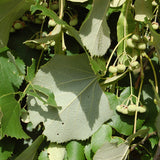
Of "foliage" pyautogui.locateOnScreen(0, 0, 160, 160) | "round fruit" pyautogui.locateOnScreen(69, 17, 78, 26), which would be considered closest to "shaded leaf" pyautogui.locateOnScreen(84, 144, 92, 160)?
"foliage" pyautogui.locateOnScreen(0, 0, 160, 160)

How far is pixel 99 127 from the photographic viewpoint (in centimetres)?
75

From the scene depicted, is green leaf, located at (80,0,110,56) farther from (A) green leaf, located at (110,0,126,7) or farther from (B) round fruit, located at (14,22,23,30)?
(B) round fruit, located at (14,22,23,30)

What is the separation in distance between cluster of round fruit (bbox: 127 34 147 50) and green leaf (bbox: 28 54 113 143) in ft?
0.40

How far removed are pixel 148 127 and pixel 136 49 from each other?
204 mm

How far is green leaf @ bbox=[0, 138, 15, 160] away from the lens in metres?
0.77

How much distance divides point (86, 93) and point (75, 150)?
0.15 meters

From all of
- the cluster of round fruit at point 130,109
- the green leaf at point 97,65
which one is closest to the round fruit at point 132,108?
the cluster of round fruit at point 130,109

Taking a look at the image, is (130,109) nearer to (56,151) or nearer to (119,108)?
(119,108)

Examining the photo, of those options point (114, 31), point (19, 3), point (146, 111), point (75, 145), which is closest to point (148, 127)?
point (146, 111)

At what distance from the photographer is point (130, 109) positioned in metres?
0.72

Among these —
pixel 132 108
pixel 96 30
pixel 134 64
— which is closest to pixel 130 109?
pixel 132 108

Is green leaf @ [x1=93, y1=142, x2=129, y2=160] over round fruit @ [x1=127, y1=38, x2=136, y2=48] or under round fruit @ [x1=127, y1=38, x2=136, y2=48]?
under

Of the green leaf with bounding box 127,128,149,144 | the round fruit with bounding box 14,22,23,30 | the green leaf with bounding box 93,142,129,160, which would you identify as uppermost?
the round fruit with bounding box 14,22,23,30

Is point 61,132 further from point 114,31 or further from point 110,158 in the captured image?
point 114,31
